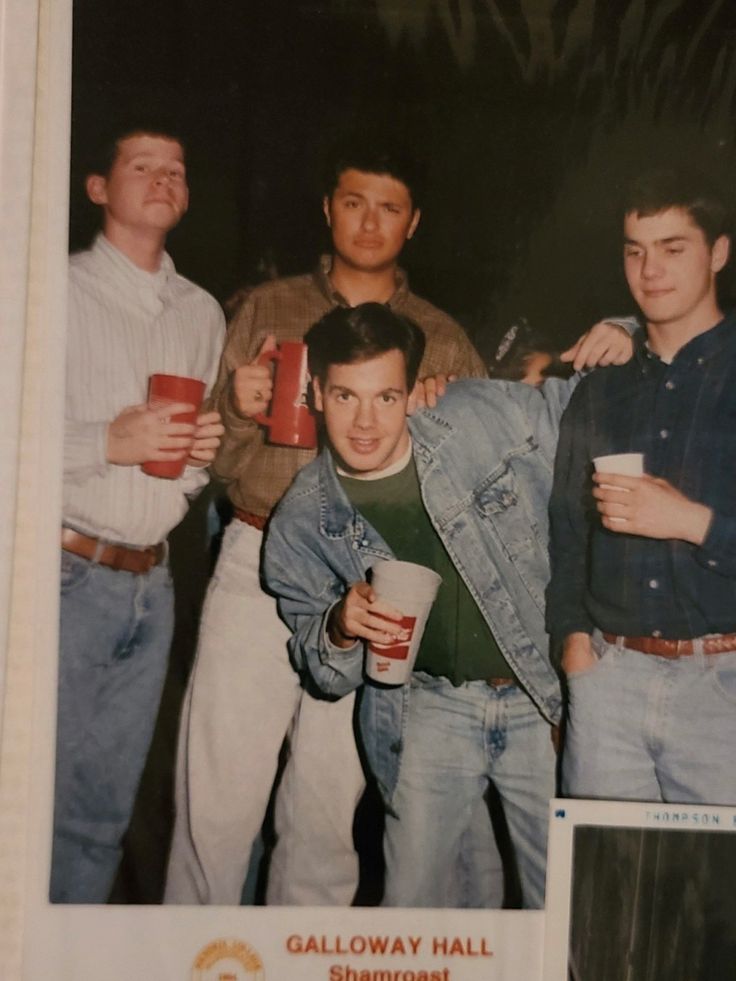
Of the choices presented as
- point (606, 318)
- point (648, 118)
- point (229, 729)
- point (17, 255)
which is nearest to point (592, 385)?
point (606, 318)

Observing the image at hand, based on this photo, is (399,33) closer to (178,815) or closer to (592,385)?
(592,385)

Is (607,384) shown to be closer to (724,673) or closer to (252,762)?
(724,673)

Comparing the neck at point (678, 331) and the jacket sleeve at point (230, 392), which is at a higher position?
the neck at point (678, 331)

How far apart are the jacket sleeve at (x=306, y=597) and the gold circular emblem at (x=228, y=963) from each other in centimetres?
44

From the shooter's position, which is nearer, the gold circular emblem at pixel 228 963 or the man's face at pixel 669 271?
the gold circular emblem at pixel 228 963

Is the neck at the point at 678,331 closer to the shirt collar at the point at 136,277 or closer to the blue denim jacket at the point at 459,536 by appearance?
the blue denim jacket at the point at 459,536

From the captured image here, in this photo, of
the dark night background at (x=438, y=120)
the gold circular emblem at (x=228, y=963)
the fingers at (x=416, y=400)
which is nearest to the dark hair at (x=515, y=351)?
the dark night background at (x=438, y=120)

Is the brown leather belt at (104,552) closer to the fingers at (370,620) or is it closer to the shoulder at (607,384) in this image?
the fingers at (370,620)

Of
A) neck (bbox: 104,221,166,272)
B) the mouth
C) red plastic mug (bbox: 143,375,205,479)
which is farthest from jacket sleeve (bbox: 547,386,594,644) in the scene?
neck (bbox: 104,221,166,272)

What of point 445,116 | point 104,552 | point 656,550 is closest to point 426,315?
point 445,116

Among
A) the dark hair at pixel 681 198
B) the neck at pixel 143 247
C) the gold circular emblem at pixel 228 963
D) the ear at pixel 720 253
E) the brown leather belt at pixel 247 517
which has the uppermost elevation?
the dark hair at pixel 681 198

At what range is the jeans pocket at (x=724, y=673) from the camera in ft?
5.25

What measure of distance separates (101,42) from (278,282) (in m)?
0.51

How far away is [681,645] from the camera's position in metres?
1.60
